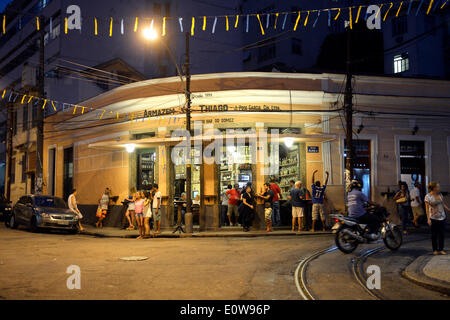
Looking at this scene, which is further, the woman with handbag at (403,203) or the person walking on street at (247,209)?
the person walking on street at (247,209)

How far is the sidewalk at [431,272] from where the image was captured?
656cm

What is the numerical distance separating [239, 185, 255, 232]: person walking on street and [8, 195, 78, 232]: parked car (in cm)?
681

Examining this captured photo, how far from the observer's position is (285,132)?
18.4 m

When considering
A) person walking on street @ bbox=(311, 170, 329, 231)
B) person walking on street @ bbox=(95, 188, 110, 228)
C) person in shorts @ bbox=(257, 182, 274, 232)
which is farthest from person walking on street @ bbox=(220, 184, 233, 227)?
person walking on street @ bbox=(95, 188, 110, 228)

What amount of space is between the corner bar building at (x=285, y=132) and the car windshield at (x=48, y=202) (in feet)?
8.06

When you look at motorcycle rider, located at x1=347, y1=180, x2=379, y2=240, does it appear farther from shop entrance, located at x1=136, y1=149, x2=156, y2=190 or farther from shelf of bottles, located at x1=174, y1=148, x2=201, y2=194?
shop entrance, located at x1=136, y1=149, x2=156, y2=190

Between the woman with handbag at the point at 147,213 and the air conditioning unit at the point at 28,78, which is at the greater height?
the air conditioning unit at the point at 28,78

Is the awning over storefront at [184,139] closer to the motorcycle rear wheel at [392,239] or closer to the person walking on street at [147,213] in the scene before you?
the person walking on street at [147,213]

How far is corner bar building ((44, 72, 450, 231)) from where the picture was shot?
1816 centimetres

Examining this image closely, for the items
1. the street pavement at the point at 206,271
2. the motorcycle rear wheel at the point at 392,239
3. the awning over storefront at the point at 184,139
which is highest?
the awning over storefront at the point at 184,139

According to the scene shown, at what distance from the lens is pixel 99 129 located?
71.5 feet

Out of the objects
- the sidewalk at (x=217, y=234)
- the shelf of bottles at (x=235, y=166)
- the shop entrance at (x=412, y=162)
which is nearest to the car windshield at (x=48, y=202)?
the sidewalk at (x=217, y=234)

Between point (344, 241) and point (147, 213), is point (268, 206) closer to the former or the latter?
point (147, 213)
